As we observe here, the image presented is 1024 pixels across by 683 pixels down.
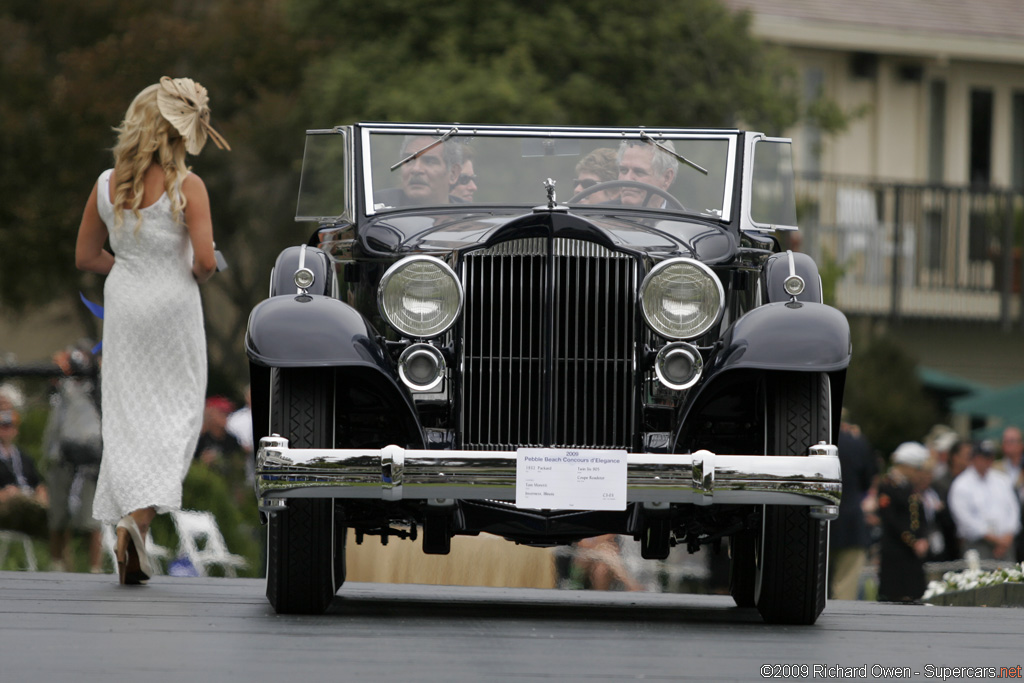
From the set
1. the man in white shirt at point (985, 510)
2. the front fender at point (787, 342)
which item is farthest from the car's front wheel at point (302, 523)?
the man in white shirt at point (985, 510)

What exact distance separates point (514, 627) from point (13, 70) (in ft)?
67.2

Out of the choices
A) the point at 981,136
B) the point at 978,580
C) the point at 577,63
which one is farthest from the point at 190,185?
the point at 981,136

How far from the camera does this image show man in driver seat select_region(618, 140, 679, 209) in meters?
7.37

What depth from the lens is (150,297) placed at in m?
7.28

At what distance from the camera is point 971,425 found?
28641 millimetres

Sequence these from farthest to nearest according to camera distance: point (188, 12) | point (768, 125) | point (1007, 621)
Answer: point (188, 12), point (768, 125), point (1007, 621)

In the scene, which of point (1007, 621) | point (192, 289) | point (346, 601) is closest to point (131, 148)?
point (192, 289)

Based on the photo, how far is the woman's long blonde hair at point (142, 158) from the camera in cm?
727

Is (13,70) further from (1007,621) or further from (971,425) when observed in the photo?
(1007,621)

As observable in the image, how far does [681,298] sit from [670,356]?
8.2 inches

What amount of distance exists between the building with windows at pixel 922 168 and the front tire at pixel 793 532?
19175 mm

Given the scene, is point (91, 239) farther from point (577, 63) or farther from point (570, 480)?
point (577, 63)

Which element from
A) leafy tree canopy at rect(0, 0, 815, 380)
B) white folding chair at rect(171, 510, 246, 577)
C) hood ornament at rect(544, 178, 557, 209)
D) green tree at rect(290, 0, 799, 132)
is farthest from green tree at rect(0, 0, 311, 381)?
hood ornament at rect(544, 178, 557, 209)

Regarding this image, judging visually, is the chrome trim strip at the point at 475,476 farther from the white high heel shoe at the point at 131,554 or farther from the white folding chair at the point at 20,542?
the white folding chair at the point at 20,542
